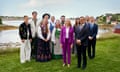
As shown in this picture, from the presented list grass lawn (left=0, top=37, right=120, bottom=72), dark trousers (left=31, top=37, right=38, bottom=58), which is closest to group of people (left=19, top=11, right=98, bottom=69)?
dark trousers (left=31, top=37, right=38, bottom=58)

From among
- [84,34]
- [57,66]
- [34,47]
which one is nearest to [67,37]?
[84,34]

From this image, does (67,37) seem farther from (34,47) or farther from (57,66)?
(34,47)

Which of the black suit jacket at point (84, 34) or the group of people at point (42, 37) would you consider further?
the group of people at point (42, 37)

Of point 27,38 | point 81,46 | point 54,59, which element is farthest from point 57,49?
point 81,46

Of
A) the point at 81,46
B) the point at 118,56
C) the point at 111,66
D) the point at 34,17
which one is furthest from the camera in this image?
the point at 118,56

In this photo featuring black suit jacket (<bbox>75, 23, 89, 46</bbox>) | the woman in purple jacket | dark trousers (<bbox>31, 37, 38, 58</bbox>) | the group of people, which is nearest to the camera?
black suit jacket (<bbox>75, 23, 89, 46</bbox>)

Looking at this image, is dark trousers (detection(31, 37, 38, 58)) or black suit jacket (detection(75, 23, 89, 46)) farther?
dark trousers (detection(31, 37, 38, 58))

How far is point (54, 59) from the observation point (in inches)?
446

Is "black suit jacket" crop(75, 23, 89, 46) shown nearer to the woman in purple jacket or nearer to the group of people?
the woman in purple jacket

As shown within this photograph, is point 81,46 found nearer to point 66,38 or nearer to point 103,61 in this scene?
point 66,38

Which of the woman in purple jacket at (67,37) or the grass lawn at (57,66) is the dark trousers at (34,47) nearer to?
the grass lawn at (57,66)

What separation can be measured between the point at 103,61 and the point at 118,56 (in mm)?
1552

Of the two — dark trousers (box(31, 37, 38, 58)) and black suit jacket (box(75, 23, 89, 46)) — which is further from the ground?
black suit jacket (box(75, 23, 89, 46))

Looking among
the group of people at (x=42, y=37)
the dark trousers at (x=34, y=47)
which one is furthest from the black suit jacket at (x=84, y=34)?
the dark trousers at (x=34, y=47)
